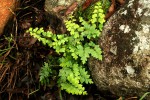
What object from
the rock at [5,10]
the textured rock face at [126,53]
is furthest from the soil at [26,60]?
the textured rock face at [126,53]

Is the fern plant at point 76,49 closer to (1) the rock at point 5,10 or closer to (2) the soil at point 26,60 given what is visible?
(2) the soil at point 26,60

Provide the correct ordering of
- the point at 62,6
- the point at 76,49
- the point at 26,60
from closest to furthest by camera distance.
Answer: the point at 76,49 < the point at 62,6 < the point at 26,60

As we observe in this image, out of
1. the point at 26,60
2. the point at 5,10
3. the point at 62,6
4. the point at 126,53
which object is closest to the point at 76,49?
the point at 126,53

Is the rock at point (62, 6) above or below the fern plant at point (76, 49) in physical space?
above

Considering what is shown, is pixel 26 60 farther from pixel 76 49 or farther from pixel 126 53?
pixel 126 53

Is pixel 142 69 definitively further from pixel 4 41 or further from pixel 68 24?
pixel 4 41

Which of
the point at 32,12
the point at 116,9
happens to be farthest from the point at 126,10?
the point at 32,12

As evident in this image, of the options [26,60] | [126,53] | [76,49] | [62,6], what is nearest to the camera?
[126,53]
